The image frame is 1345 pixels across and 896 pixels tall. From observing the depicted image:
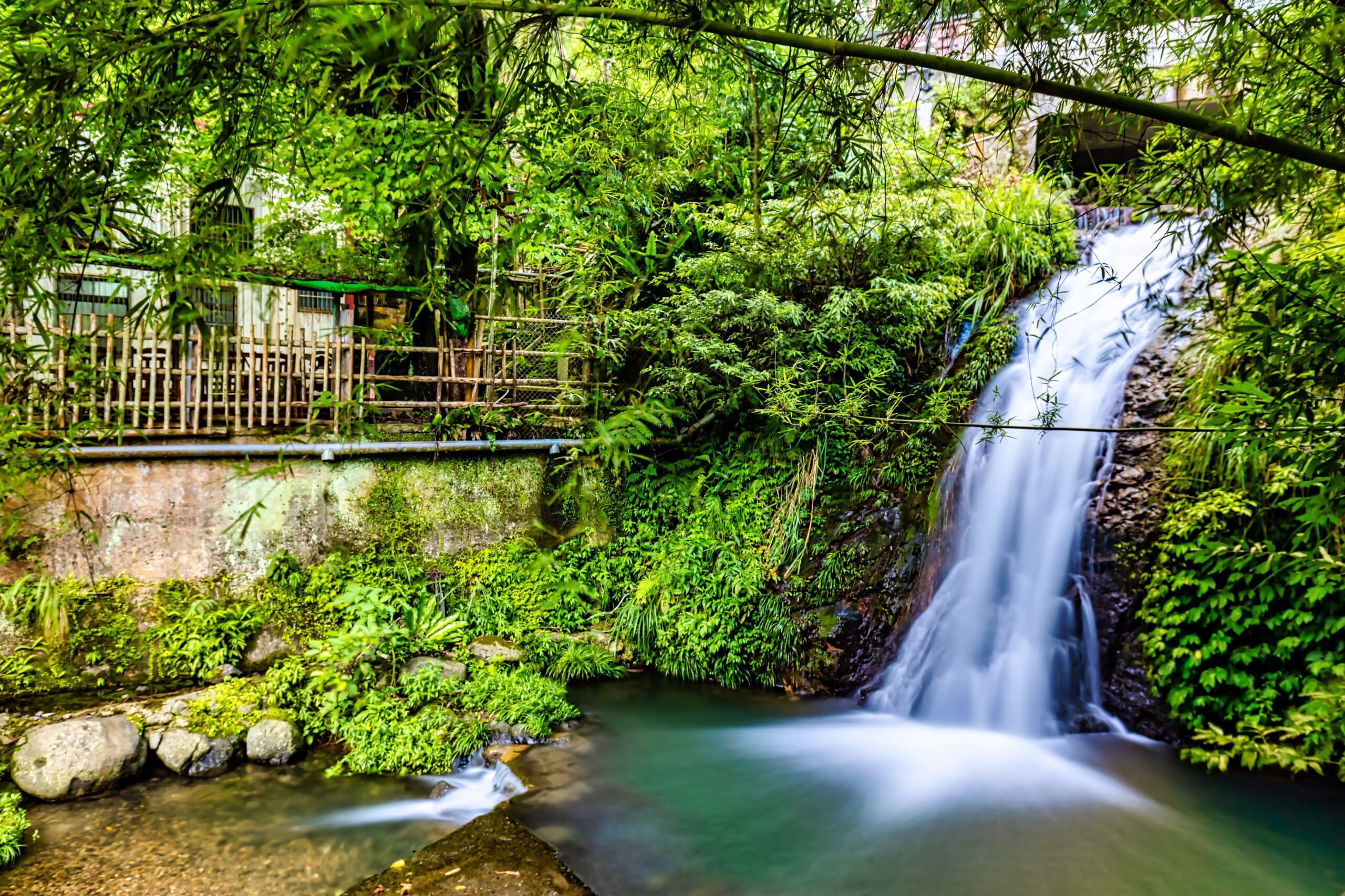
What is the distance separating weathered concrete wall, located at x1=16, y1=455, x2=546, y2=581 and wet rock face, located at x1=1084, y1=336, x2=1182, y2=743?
16.4 ft

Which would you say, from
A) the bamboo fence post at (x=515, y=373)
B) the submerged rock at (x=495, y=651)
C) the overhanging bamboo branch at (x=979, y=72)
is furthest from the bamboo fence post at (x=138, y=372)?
the overhanging bamboo branch at (x=979, y=72)

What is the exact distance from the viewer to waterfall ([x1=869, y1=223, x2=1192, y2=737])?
5.24 metres

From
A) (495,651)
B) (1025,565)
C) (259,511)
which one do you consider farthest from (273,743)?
(1025,565)

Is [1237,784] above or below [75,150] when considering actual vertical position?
below

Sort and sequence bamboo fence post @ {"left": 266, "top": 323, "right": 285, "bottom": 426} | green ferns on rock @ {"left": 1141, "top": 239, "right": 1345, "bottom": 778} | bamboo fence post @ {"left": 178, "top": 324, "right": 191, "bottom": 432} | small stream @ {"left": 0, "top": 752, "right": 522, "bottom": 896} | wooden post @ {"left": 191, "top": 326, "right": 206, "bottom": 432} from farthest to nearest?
bamboo fence post @ {"left": 266, "top": 323, "right": 285, "bottom": 426} < wooden post @ {"left": 191, "top": 326, "right": 206, "bottom": 432} < bamboo fence post @ {"left": 178, "top": 324, "right": 191, "bottom": 432} < green ferns on rock @ {"left": 1141, "top": 239, "right": 1345, "bottom": 778} < small stream @ {"left": 0, "top": 752, "right": 522, "bottom": 896}

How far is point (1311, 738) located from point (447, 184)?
541cm

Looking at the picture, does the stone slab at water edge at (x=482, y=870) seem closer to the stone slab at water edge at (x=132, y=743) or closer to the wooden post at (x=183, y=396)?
the stone slab at water edge at (x=132, y=743)

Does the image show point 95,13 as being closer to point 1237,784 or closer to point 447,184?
point 447,184

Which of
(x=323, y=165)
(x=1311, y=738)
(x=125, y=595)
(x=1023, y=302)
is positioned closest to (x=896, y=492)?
(x=1023, y=302)

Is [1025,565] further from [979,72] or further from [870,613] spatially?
[979,72]

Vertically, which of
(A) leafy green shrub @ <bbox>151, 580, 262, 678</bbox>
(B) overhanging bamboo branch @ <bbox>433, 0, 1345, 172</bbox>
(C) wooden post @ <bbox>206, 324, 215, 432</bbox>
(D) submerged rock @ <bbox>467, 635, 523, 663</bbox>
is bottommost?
(D) submerged rock @ <bbox>467, 635, 523, 663</bbox>

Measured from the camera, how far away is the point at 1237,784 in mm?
4383

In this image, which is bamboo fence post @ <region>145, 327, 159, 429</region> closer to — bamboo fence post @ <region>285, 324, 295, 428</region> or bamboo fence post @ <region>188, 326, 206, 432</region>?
bamboo fence post @ <region>188, 326, 206, 432</region>

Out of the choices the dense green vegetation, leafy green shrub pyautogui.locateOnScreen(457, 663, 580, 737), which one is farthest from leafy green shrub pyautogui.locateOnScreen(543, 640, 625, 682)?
leafy green shrub pyautogui.locateOnScreen(457, 663, 580, 737)
